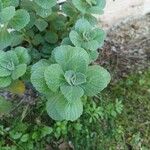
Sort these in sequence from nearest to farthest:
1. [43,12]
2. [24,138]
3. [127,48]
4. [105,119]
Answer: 1. [43,12]
2. [24,138]
3. [105,119]
4. [127,48]

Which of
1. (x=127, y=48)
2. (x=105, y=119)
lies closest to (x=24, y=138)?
(x=105, y=119)

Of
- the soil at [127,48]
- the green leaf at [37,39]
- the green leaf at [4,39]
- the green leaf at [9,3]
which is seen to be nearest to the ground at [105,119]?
the soil at [127,48]

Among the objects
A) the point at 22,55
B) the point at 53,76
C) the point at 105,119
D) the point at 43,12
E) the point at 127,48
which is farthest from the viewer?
the point at 127,48

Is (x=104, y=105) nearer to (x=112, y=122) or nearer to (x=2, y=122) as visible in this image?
(x=112, y=122)

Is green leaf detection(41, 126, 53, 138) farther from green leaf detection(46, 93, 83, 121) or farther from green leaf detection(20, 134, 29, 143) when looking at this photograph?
green leaf detection(46, 93, 83, 121)

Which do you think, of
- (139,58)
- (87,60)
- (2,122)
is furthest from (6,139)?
(139,58)

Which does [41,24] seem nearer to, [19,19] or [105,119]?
[19,19]

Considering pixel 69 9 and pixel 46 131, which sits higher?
pixel 69 9

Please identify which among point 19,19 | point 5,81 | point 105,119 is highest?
point 19,19
